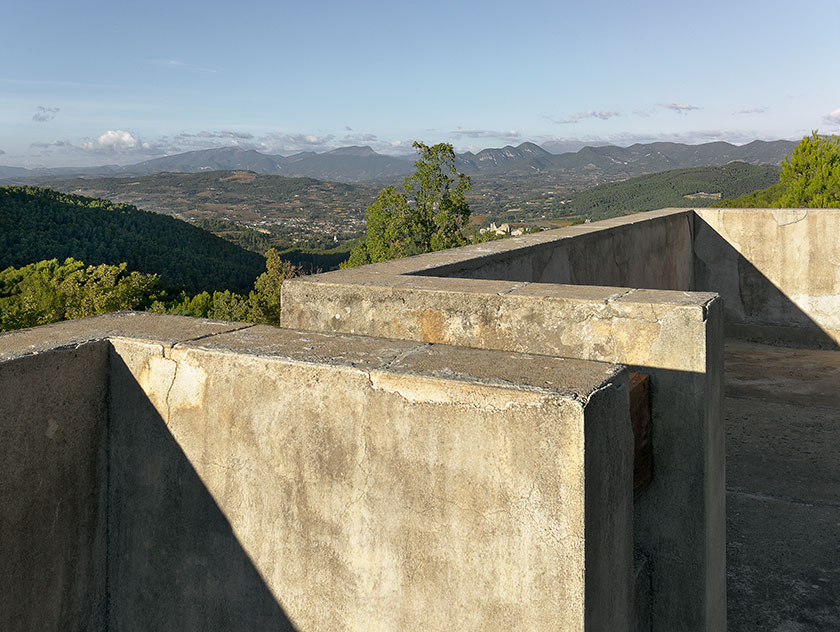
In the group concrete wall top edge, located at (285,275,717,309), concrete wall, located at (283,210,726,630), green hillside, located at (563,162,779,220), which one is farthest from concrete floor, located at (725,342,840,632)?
green hillside, located at (563,162,779,220)

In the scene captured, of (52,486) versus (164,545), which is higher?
(52,486)

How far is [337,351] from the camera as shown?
1.83 m

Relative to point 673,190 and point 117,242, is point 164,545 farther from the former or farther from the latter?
point 673,190

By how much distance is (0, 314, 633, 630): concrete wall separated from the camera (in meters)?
1.43

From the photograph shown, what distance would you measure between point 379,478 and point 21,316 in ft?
119

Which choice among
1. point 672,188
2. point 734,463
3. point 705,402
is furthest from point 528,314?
point 672,188

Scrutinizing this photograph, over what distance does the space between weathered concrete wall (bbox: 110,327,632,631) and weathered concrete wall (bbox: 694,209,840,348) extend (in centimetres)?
565

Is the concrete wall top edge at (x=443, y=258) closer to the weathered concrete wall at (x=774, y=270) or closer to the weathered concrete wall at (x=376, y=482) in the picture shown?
the weathered concrete wall at (x=376, y=482)

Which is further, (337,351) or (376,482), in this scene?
(337,351)

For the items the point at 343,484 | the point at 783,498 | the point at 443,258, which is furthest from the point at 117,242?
the point at 343,484

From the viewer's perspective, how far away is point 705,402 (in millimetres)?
2172

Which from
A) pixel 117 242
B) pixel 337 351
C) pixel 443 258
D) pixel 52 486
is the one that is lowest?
pixel 117 242

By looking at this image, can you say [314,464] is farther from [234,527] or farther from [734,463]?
[734,463]

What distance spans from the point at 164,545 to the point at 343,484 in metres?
0.69
